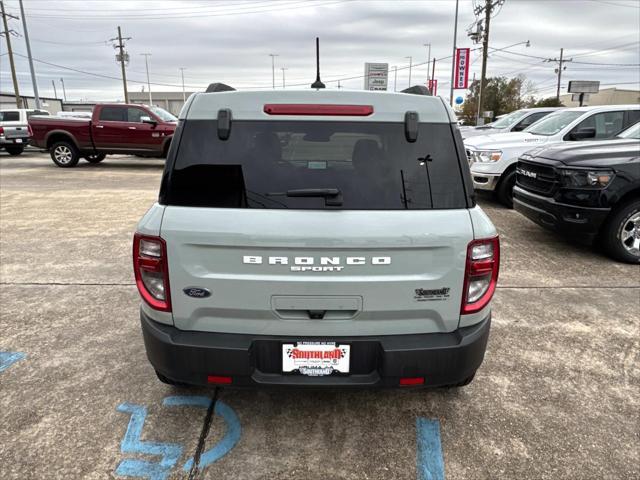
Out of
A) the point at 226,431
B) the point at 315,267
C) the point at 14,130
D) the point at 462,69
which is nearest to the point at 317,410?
the point at 226,431

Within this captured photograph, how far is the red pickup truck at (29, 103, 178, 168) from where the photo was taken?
14.0m

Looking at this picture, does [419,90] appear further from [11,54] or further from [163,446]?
[11,54]

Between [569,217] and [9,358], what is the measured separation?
5.66 meters

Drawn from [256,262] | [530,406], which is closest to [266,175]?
[256,262]

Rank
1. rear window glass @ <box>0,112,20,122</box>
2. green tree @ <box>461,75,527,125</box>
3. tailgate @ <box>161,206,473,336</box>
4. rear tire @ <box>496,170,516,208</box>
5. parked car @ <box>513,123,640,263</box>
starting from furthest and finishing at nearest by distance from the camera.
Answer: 1. green tree @ <box>461,75,527,125</box>
2. rear window glass @ <box>0,112,20,122</box>
3. rear tire @ <box>496,170,516,208</box>
4. parked car @ <box>513,123,640,263</box>
5. tailgate @ <box>161,206,473,336</box>

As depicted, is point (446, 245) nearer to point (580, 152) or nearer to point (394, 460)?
point (394, 460)

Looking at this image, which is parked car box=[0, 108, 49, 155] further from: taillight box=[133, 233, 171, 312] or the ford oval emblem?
the ford oval emblem

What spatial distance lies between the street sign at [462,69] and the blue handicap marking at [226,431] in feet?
99.7

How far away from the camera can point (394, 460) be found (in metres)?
2.35

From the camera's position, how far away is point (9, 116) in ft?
63.4

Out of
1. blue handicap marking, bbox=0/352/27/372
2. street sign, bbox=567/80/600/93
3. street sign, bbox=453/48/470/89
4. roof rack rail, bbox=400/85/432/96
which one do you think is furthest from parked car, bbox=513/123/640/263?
street sign, bbox=453/48/470/89

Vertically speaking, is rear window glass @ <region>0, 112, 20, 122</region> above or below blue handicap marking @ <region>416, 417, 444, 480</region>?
above

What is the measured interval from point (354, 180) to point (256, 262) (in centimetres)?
61

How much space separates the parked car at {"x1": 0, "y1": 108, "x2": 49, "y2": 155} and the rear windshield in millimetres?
19345
